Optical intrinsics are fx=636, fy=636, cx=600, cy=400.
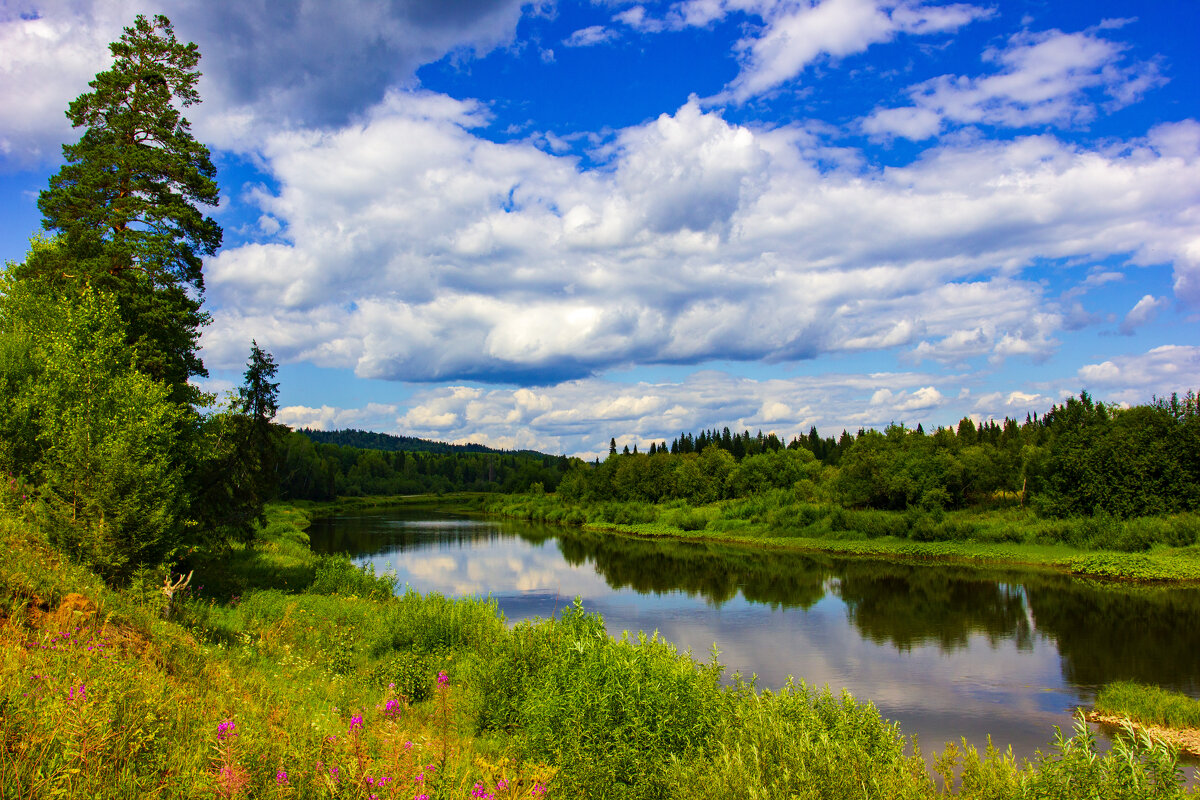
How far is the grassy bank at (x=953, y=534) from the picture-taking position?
40.0 m

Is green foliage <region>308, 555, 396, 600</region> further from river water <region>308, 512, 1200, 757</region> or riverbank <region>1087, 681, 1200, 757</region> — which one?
riverbank <region>1087, 681, 1200, 757</region>

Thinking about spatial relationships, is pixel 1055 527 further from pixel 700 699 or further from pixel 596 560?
pixel 700 699

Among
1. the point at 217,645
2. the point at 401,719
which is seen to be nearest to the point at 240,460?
the point at 217,645

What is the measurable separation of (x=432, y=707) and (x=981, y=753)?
13.8 meters

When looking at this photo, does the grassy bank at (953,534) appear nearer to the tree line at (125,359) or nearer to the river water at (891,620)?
the river water at (891,620)

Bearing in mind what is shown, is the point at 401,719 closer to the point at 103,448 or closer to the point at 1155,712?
the point at 103,448

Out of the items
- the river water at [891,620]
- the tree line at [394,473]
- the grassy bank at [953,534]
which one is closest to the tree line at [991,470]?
the grassy bank at [953,534]

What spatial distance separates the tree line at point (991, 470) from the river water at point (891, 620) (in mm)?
12878

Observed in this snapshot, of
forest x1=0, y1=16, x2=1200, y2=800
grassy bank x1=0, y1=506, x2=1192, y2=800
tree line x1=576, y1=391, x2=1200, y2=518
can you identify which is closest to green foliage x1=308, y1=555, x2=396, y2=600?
forest x1=0, y1=16, x2=1200, y2=800

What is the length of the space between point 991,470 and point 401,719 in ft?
220

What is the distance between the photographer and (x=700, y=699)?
9812 millimetres

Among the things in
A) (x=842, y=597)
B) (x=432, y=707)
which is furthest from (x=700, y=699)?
(x=842, y=597)

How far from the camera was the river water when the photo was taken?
19.4 metres

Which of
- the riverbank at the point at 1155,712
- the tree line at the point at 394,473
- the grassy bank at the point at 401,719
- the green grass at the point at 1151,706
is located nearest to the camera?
the grassy bank at the point at 401,719
